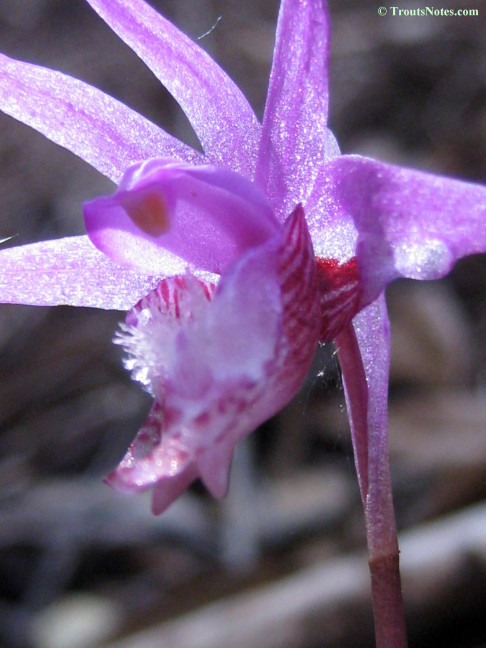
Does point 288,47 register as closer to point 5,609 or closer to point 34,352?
point 5,609

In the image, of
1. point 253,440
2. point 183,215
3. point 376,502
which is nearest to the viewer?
point 183,215

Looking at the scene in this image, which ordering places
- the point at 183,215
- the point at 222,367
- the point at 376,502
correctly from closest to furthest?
the point at 222,367
the point at 183,215
the point at 376,502

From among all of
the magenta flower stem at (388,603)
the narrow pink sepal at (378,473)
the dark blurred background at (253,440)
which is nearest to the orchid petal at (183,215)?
the narrow pink sepal at (378,473)

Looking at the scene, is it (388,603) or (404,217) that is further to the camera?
(388,603)

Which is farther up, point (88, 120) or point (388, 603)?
point (88, 120)

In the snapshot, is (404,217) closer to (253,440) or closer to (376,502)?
(376,502)

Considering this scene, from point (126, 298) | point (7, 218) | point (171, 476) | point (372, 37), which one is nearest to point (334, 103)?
point (372, 37)

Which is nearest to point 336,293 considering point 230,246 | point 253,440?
point 230,246
